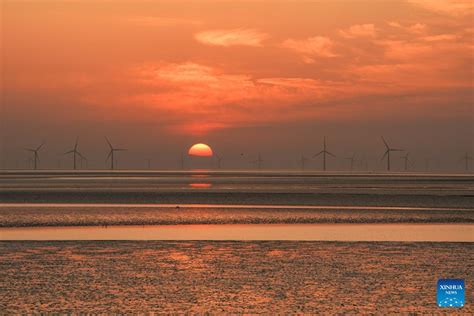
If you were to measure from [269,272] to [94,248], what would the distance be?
777 cm

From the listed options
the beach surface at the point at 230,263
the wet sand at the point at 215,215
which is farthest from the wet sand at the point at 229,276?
the wet sand at the point at 215,215

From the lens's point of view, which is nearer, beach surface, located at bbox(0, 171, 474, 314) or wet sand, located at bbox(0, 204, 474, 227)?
beach surface, located at bbox(0, 171, 474, 314)

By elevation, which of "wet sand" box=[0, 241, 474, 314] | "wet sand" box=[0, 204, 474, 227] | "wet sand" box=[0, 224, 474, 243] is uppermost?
"wet sand" box=[0, 204, 474, 227]

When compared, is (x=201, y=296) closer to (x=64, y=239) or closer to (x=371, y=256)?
(x=371, y=256)

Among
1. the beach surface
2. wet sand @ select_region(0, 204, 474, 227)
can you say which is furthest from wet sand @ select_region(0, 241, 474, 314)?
→ wet sand @ select_region(0, 204, 474, 227)

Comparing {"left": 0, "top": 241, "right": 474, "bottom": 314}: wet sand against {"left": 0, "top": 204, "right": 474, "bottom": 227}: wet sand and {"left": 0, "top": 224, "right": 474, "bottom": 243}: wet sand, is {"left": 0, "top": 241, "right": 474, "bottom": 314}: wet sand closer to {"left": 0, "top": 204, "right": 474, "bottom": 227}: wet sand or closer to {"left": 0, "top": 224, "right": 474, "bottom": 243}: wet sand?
{"left": 0, "top": 224, "right": 474, "bottom": 243}: wet sand

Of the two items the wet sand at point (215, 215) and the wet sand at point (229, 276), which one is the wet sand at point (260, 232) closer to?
the wet sand at point (229, 276)

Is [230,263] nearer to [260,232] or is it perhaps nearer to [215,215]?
[260,232]

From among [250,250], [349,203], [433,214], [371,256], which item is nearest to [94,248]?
[250,250]

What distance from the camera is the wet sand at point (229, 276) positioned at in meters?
15.0

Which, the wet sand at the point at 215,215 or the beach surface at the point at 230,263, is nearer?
the beach surface at the point at 230,263

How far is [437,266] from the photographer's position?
20.6 metres

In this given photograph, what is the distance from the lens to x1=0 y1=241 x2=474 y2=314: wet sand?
15.0m

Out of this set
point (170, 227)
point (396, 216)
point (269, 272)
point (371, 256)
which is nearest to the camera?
point (269, 272)
